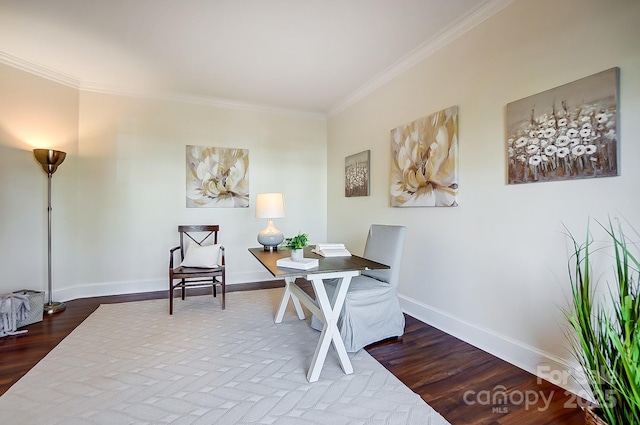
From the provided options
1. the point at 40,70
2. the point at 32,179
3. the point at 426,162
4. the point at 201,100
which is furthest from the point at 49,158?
the point at 426,162

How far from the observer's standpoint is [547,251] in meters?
1.88

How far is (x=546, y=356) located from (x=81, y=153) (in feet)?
16.9

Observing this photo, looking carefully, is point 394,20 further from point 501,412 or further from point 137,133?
point 137,133

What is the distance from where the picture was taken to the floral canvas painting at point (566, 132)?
5.21 ft

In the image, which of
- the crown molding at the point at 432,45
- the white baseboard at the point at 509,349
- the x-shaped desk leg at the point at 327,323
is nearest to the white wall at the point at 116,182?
the crown molding at the point at 432,45

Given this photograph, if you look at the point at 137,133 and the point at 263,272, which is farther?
the point at 263,272

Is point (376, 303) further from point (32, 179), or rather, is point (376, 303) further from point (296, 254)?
point (32, 179)

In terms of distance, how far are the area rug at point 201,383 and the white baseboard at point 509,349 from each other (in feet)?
2.91

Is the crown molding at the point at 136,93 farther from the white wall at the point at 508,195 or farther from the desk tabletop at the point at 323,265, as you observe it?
the desk tabletop at the point at 323,265

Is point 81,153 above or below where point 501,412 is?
above

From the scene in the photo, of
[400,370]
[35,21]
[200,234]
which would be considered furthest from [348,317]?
[35,21]

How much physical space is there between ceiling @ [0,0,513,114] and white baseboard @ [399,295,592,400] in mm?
2485

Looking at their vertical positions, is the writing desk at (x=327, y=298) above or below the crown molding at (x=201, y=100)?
below

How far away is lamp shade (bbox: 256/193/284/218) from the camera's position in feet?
9.62
